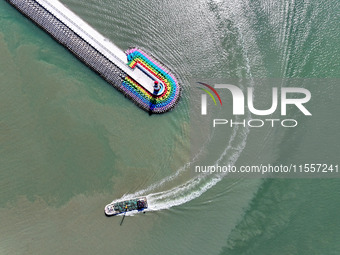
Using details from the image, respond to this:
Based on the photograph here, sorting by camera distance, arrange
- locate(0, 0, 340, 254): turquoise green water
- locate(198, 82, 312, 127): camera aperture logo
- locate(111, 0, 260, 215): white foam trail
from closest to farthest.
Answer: locate(0, 0, 340, 254): turquoise green water → locate(111, 0, 260, 215): white foam trail → locate(198, 82, 312, 127): camera aperture logo

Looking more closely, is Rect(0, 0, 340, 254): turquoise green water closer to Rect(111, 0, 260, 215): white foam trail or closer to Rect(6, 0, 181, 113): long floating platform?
Rect(111, 0, 260, 215): white foam trail

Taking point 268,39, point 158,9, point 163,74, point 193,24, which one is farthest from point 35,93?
point 268,39

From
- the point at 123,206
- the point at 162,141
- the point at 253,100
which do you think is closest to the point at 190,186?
the point at 162,141

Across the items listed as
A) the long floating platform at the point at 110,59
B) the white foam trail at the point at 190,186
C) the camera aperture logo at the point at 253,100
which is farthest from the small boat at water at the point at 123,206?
the camera aperture logo at the point at 253,100

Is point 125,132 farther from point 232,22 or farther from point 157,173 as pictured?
point 232,22

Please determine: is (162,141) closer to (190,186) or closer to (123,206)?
(190,186)

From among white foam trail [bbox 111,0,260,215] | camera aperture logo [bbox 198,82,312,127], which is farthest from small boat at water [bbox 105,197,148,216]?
camera aperture logo [bbox 198,82,312,127]
